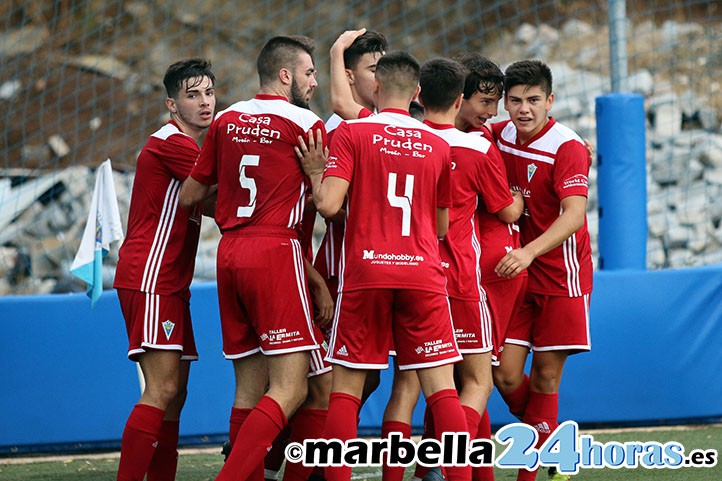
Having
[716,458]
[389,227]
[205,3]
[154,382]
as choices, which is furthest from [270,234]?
[205,3]

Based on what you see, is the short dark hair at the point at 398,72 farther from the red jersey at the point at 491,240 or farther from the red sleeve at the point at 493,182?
the red jersey at the point at 491,240

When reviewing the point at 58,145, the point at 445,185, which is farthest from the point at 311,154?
the point at 58,145

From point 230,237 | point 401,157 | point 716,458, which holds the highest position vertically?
point 401,157

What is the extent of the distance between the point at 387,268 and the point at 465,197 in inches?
30.2

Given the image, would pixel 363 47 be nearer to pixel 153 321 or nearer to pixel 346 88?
pixel 346 88

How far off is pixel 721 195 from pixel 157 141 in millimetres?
7556

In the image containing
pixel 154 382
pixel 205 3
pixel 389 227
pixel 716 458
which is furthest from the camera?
pixel 205 3

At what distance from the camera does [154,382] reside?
5.20 meters

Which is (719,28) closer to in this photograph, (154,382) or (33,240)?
(33,240)

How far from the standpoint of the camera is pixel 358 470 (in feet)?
21.1

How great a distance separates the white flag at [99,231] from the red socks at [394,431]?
6.43 ft

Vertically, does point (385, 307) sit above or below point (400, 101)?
below

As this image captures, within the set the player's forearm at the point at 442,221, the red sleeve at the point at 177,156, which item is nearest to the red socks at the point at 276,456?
the player's forearm at the point at 442,221

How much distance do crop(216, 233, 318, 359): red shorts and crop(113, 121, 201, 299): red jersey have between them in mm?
387
